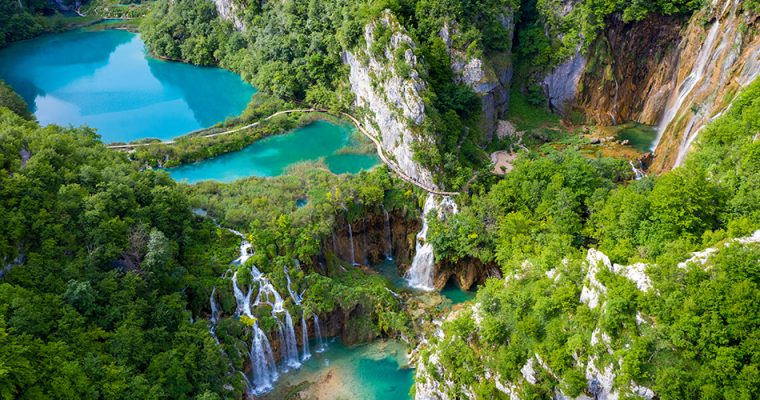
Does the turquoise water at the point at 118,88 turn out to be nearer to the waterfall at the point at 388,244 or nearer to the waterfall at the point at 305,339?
the waterfall at the point at 388,244

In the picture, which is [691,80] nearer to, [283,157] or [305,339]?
[283,157]

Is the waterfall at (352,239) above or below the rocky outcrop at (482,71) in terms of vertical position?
below

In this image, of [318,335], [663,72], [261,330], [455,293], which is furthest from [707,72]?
[261,330]

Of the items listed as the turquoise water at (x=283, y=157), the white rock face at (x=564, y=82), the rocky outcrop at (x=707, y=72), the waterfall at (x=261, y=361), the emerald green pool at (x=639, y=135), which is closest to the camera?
the waterfall at (x=261, y=361)

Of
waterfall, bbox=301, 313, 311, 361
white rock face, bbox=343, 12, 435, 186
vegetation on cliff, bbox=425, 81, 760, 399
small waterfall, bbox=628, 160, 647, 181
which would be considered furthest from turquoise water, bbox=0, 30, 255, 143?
small waterfall, bbox=628, 160, 647, 181

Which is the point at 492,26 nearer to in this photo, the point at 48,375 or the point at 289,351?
the point at 289,351

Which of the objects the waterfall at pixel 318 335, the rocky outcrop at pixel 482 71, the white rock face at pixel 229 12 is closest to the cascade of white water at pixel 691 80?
the rocky outcrop at pixel 482 71

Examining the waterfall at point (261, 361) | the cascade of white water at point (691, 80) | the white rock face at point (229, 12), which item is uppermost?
the white rock face at point (229, 12)

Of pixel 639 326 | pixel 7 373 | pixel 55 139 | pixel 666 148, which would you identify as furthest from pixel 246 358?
pixel 666 148
